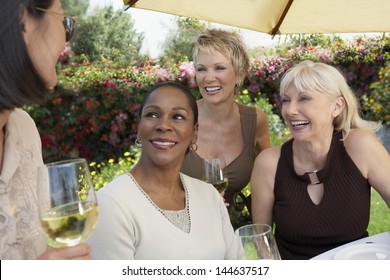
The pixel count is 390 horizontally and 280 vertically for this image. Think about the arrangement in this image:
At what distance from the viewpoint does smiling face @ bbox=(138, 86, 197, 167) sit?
190 centimetres

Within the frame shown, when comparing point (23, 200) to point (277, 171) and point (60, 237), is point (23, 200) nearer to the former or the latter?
point (60, 237)

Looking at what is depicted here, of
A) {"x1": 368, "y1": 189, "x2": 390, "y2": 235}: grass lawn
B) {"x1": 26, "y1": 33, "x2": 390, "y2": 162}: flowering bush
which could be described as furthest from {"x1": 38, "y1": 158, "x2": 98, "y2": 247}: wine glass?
{"x1": 26, "y1": 33, "x2": 390, "y2": 162}: flowering bush

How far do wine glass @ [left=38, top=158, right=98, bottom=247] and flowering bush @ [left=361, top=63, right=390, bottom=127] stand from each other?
5949mm

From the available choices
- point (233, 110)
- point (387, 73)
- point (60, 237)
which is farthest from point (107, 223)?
point (387, 73)

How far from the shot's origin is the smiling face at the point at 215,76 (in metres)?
3.04

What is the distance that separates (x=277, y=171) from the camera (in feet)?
8.23

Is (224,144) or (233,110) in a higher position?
(233,110)

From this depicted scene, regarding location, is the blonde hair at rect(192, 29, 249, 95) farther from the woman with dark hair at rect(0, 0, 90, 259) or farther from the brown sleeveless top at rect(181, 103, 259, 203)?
the woman with dark hair at rect(0, 0, 90, 259)

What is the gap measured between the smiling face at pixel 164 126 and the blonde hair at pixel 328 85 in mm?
821

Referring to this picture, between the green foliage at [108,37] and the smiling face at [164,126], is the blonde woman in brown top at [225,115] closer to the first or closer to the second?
the smiling face at [164,126]

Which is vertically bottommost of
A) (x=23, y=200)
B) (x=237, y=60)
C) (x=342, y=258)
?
(x=342, y=258)
